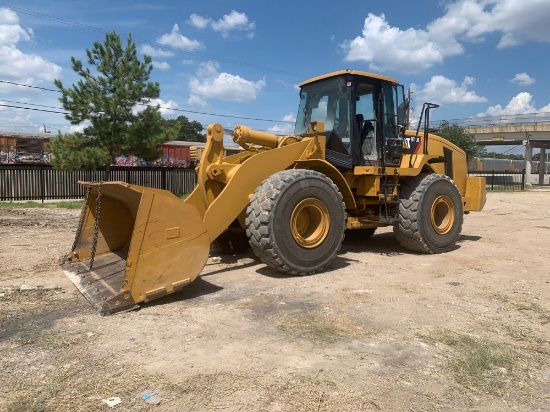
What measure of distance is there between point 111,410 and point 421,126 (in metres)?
6.63

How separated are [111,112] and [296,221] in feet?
44.7

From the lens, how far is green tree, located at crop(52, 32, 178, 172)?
17219mm

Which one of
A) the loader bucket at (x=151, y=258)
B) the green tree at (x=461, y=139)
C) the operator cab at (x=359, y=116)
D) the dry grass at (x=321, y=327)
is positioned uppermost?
the green tree at (x=461, y=139)

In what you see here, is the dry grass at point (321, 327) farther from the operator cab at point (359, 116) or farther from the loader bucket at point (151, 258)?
the operator cab at point (359, 116)

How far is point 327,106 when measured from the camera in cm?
786

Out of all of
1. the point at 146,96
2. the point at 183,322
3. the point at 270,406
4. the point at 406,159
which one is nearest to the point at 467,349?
the point at 270,406

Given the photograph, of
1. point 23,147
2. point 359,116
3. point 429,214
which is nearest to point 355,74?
point 359,116

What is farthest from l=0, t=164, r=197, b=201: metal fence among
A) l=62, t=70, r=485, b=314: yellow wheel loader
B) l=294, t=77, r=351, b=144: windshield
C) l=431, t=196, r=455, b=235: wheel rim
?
l=431, t=196, r=455, b=235: wheel rim

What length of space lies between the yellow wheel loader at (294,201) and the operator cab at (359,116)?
0.7 inches

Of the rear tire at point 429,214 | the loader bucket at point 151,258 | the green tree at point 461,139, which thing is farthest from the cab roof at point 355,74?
the green tree at point 461,139

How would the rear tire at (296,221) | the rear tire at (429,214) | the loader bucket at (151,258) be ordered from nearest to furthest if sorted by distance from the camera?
the loader bucket at (151,258)
the rear tire at (296,221)
the rear tire at (429,214)

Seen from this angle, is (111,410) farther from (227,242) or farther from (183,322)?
(227,242)

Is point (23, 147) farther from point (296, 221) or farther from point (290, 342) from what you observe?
point (290, 342)

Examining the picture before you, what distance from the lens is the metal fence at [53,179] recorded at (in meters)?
18.2
